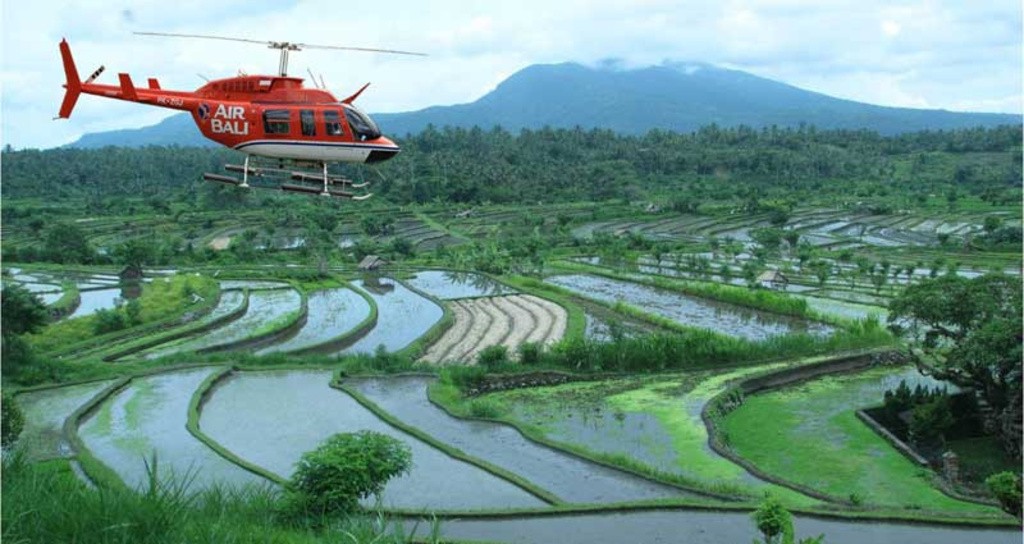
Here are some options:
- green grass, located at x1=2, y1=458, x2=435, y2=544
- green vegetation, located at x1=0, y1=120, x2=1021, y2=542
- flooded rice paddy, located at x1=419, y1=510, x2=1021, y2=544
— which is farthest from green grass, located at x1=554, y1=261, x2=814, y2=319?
green grass, located at x1=2, y1=458, x2=435, y2=544

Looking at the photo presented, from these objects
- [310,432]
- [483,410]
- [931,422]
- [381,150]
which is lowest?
[310,432]

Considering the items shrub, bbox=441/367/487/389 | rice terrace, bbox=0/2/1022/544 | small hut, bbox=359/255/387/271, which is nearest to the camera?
rice terrace, bbox=0/2/1022/544

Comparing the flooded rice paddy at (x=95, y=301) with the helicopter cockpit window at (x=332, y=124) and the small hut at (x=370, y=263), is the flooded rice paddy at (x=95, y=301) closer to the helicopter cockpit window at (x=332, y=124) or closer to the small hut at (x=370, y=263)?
the small hut at (x=370, y=263)

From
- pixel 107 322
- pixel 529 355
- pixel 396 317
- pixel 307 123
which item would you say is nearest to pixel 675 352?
pixel 529 355

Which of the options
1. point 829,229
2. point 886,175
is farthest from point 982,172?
point 829,229

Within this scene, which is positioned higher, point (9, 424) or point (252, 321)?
point (9, 424)

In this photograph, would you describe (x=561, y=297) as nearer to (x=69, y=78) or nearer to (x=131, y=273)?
(x=131, y=273)

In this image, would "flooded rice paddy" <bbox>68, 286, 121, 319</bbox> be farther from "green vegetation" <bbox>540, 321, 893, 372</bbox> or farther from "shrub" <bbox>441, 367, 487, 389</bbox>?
"green vegetation" <bbox>540, 321, 893, 372</bbox>
